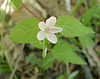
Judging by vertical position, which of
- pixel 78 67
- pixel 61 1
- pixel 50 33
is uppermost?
pixel 61 1

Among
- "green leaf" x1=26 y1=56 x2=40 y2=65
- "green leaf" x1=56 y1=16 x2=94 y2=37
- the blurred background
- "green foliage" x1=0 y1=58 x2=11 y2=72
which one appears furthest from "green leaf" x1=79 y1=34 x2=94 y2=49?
"green foliage" x1=0 y1=58 x2=11 y2=72

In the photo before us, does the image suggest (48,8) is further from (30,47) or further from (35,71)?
(35,71)

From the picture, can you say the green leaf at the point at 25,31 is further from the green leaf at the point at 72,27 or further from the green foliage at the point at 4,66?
the green foliage at the point at 4,66

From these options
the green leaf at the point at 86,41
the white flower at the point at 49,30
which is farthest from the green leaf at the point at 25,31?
the green leaf at the point at 86,41

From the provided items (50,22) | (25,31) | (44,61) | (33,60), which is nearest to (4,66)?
(33,60)

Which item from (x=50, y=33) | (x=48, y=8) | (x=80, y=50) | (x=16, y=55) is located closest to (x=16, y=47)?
(x=16, y=55)

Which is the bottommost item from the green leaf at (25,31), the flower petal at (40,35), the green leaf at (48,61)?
the green leaf at (48,61)
